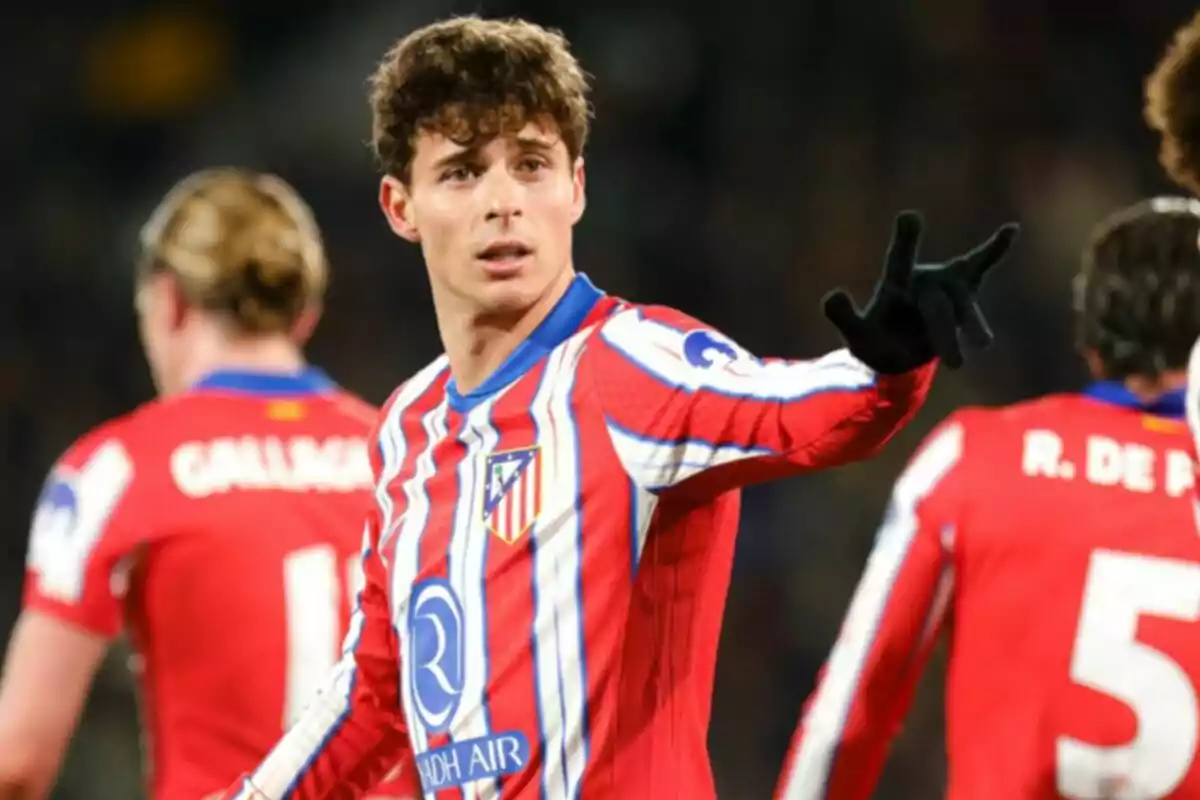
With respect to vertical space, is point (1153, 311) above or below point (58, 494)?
above

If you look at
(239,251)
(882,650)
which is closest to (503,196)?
(882,650)

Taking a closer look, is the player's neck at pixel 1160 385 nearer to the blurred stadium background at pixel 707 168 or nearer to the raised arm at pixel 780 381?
the raised arm at pixel 780 381

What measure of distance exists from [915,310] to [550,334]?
70 centimetres

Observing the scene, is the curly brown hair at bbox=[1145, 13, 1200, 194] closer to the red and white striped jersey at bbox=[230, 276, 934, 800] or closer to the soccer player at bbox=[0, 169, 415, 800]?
the red and white striped jersey at bbox=[230, 276, 934, 800]

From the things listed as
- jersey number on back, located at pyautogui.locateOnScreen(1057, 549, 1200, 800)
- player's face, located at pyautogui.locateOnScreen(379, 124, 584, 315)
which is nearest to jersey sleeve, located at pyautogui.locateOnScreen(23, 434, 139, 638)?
player's face, located at pyautogui.locateOnScreen(379, 124, 584, 315)

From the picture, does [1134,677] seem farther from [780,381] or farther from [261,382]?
[261,382]

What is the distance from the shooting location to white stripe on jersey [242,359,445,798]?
294 centimetres

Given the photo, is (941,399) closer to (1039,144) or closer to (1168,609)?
(1039,144)

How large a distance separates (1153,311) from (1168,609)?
51 centimetres

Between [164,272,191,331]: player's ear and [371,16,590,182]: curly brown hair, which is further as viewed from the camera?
[164,272,191,331]: player's ear

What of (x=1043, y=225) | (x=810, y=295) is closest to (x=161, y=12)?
(x=810, y=295)

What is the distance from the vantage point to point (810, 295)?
870cm

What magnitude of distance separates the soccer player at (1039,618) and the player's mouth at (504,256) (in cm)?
104

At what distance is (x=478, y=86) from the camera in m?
2.71
